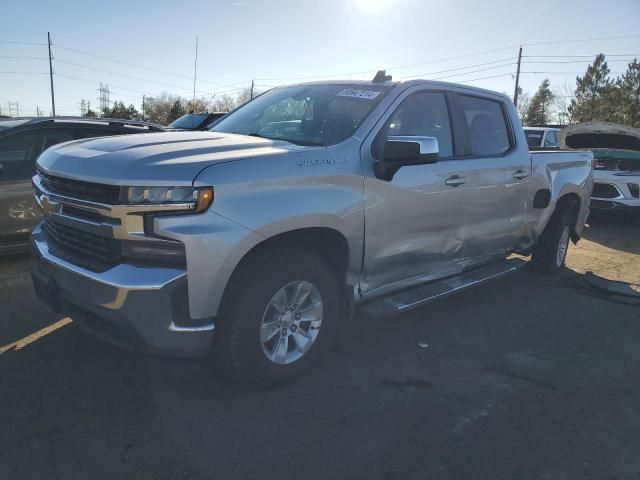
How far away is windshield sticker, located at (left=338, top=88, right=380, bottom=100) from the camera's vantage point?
376 centimetres

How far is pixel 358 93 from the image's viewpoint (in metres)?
3.84

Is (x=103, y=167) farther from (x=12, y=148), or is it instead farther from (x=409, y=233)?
(x=12, y=148)

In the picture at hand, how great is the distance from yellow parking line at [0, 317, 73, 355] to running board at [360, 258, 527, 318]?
2381 millimetres

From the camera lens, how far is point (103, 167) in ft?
8.98

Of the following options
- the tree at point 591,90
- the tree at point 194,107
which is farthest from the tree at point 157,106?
the tree at point 591,90

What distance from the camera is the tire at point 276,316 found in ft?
9.44

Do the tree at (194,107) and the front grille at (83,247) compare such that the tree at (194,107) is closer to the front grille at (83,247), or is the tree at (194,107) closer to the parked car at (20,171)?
the parked car at (20,171)

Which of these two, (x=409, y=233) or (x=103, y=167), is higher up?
(x=103, y=167)

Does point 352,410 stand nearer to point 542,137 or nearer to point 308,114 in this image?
point 308,114

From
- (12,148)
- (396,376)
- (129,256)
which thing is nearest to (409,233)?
(396,376)

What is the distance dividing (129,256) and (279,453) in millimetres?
1287

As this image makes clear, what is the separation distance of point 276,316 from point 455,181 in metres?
1.88

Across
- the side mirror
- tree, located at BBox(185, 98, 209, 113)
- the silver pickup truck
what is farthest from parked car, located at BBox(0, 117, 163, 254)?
tree, located at BBox(185, 98, 209, 113)

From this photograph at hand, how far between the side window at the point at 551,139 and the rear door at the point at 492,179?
7.08 m
